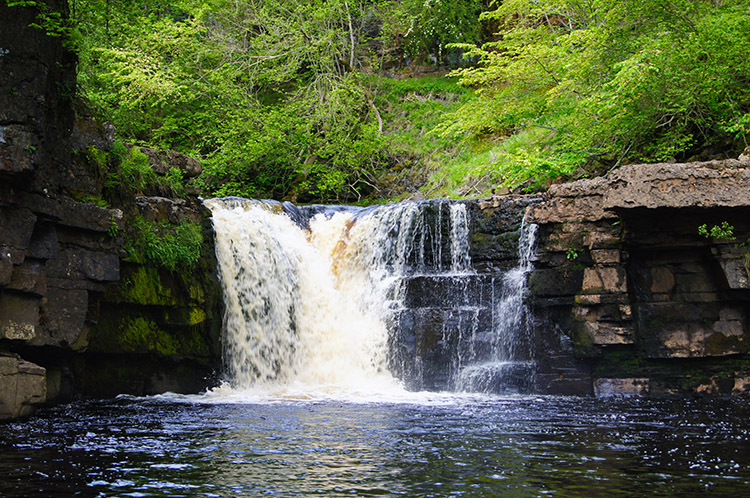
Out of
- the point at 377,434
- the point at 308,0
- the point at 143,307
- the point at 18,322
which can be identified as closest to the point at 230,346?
the point at 143,307

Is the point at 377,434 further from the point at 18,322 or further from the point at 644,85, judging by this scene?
the point at 644,85

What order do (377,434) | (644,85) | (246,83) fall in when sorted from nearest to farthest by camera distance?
(377,434) → (644,85) → (246,83)

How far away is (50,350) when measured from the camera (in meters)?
9.80

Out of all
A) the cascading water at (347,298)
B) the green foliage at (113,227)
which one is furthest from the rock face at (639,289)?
the green foliage at (113,227)

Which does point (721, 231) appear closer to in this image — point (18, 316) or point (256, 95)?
point (18, 316)

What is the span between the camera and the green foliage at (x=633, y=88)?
13.2 m

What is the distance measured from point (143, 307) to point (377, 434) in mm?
6329

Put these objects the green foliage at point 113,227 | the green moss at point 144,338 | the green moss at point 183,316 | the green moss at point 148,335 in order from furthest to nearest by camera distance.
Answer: the green moss at point 183,316 → the green moss at point 144,338 → the green moss at point 148,335 → the green foliage at point 113,227

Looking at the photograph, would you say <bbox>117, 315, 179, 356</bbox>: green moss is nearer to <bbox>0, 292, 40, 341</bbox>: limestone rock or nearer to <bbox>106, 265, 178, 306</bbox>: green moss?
<bbox>106, 265, 178, 306</bbox>: green moss

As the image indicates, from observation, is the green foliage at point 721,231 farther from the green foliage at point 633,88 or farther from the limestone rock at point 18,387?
the limestone rock at point 18,387

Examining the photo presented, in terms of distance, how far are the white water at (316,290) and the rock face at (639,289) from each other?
9.03ft

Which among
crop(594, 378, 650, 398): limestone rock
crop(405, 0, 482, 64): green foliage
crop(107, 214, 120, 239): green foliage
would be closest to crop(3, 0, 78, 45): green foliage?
crop(107, 214, 120, 239): green foliage

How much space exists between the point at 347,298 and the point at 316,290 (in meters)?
0.76

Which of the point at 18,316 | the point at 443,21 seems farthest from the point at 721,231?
the point at 443,21
